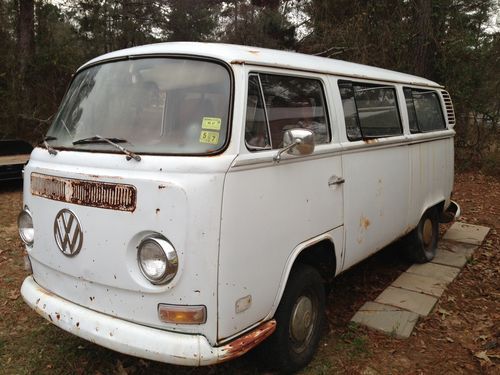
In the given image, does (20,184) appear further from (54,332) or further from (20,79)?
(54,332)

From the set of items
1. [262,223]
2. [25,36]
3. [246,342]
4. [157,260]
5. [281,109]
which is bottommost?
[246,342]

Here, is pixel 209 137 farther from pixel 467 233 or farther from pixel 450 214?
pixel 467 233

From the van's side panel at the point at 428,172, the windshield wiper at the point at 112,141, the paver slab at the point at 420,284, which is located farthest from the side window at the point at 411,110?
the windshield wiper at the point at 112,141

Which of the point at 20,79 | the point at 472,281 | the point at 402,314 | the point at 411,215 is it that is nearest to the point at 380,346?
the point at 402,314

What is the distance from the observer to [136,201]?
2.42 m

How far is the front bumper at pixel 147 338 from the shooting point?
2.33 meters

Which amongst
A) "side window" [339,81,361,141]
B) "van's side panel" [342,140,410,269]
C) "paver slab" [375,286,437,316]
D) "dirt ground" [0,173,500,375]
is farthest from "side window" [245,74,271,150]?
"paver slab" [375,286,437,316]

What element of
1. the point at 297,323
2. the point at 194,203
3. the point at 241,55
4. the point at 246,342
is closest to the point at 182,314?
the point at 246,342

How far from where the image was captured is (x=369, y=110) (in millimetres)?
3967

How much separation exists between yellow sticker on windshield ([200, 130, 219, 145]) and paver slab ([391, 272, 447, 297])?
311 cm

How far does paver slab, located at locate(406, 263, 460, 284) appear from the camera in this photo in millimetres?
5012

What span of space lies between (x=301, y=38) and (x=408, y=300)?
39.4 ft

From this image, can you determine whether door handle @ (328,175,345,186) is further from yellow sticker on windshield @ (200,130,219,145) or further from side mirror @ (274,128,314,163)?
yellow sticker on windshield @ (200,130,219,145)

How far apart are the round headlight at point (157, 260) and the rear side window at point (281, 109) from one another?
73 centimetres
